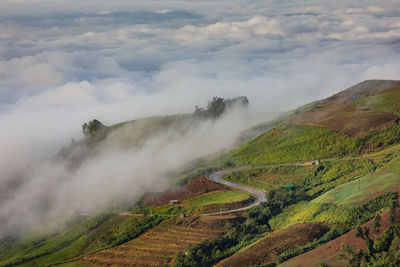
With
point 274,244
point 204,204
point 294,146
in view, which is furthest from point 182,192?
point 274,244

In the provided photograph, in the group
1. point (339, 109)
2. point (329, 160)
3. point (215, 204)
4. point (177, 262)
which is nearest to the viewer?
point (177, 262)

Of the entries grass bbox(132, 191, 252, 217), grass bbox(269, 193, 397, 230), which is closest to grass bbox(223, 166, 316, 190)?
grass bbox(132, 191, 252, 217)

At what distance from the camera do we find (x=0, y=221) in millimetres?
107125

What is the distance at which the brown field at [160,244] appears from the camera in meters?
64.2

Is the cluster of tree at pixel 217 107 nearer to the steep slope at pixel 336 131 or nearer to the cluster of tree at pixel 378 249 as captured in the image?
the steep slope at pixel 336 131

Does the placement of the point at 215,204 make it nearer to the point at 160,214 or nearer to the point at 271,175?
the point at 160,214

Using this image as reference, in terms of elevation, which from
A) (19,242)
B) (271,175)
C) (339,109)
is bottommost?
(19,242)

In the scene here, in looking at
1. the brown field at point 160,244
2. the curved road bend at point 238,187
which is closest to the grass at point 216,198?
the curved road bend at point 238,187

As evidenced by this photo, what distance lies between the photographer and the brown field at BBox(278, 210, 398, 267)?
51109mm

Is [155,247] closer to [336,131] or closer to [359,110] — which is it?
[336,131]

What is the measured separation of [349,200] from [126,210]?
4276cm

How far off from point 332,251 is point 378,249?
5529 mm

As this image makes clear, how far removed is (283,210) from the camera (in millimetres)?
71250

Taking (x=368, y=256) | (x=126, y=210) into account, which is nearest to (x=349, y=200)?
(x=368, y=256)
